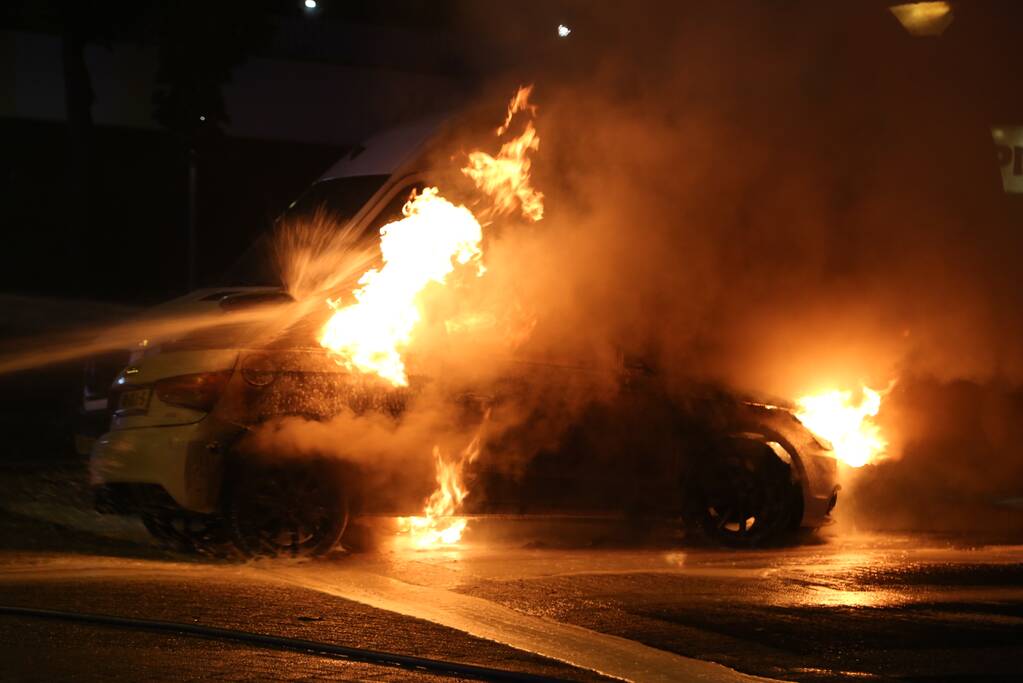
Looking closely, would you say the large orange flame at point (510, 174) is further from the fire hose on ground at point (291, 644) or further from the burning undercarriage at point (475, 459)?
the fire hose on ground at point (291, 644)

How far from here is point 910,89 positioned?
12.2 meters

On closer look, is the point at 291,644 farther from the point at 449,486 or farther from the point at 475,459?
the point at 475,459

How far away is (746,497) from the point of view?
30.9 feet

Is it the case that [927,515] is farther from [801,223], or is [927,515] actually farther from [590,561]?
[590,561]

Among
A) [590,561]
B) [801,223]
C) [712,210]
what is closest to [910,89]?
[801,223]

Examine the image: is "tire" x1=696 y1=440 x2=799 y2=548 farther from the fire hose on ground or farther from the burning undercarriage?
the fire hose on ground

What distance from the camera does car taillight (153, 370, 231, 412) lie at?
812 cm

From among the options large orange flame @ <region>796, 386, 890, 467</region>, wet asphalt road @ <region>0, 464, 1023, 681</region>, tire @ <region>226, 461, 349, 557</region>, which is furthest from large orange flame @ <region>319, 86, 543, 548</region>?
large orange flame @ <region>796, 386, 890, 467</region>

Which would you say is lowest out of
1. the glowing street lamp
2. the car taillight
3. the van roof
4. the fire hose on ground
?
the fire hose on ground

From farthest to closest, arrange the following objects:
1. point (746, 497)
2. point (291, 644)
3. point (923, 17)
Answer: point (923, 17) < point (746, 497) < point (291, 644)

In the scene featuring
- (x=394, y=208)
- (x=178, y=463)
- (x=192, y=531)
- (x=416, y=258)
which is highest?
(x=394, y=208)

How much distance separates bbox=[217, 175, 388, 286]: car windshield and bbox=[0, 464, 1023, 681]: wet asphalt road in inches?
80.7

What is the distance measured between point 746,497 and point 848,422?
178 centimetres

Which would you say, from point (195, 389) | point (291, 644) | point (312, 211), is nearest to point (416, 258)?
point (195, 389)
